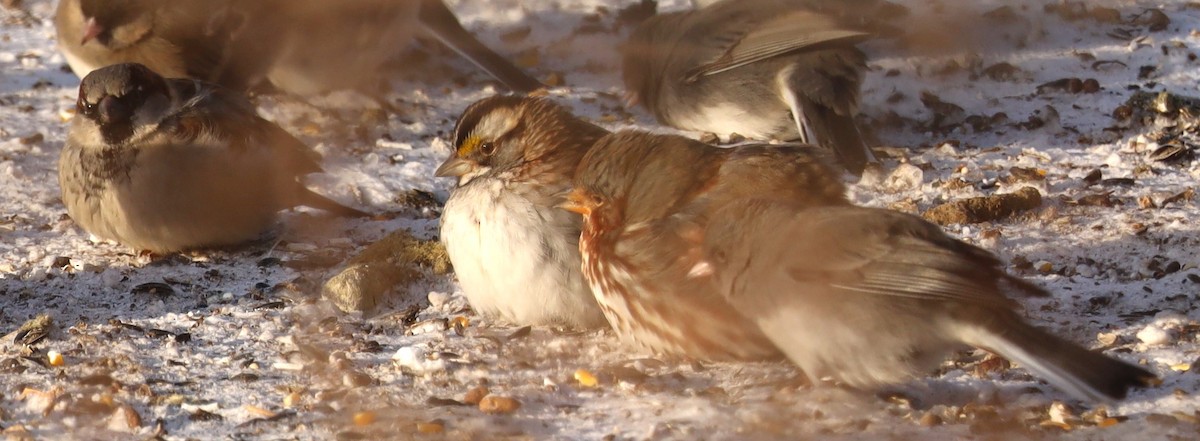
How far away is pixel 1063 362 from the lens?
3.29 m

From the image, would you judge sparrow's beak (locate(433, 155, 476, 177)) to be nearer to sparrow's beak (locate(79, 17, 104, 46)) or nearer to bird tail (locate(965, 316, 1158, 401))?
bird tail (locate(965, 316, 1158, 401))

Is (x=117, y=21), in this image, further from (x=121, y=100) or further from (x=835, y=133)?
(x=835, y=133)

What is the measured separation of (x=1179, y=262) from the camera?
4719 millimetres

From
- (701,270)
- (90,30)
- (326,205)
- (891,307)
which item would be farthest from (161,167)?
(891,307)

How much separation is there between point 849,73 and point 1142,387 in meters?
2.91

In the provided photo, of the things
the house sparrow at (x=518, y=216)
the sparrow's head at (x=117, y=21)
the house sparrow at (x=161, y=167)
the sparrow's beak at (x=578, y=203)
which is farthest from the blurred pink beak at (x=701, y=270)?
the sparrow's head at (x=117, y=21)

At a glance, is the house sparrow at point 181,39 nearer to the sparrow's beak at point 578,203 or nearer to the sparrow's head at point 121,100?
the sparrow's head at point 121,100

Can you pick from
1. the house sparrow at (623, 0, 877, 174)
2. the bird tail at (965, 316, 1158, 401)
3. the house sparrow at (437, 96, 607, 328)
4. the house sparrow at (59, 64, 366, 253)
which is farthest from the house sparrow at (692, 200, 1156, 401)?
the house sparrow at (623, 0, 877, 174)

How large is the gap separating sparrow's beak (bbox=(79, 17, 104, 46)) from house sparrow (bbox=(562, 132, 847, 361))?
3320mm

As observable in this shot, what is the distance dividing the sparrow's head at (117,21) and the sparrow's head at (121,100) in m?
1.11

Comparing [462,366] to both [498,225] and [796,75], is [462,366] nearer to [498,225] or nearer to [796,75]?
[498,225]

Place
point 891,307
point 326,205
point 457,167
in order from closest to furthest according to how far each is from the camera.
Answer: point 891,307 → point 457,167 → point 326,205

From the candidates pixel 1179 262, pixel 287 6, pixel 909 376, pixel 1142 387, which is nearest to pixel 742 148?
pixel 909 376

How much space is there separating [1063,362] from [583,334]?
1605 mm
